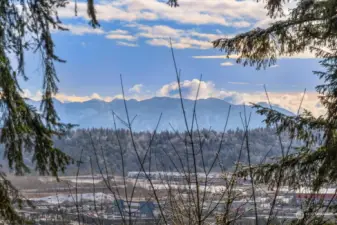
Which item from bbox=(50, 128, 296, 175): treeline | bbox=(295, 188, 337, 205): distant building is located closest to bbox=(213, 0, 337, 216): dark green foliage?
bbox=(50, 128, 296, 175): treeline

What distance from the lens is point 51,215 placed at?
2.94 m

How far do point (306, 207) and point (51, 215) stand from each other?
1.61m

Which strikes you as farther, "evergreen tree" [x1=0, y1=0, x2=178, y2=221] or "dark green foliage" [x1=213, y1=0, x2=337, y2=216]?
"dark green foliage" [x1=213, y1=0, x2=337, y2=216]

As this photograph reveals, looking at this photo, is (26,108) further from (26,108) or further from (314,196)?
(314,196)

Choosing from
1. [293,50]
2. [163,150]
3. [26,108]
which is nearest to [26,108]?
[26,108]

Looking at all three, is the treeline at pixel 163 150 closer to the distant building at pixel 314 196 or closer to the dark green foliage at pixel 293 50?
the distant building at pixel 314 196

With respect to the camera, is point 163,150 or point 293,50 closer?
point 163,150

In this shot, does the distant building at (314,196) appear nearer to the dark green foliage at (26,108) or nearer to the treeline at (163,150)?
the treeline at (163,150)

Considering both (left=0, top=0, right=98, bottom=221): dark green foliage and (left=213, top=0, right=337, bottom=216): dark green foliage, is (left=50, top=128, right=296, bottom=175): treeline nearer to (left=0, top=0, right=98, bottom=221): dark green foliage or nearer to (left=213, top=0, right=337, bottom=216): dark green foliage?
(left=0, top=0, right=98, bottom=221): dark green foliage

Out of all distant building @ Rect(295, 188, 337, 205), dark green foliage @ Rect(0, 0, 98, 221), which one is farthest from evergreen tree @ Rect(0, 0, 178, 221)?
distant building @ Rect(295, 188, 337, 205)

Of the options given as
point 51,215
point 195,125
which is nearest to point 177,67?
point 195,125

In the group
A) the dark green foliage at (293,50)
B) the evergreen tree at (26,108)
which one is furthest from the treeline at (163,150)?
the dark green foliage at (293,50)

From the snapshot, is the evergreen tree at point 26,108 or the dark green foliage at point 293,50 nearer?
the evergreen tree at point 26,108

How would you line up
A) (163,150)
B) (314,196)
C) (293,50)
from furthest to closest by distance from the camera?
1. (293,50)
2. (163,150)
3. (314,196)
